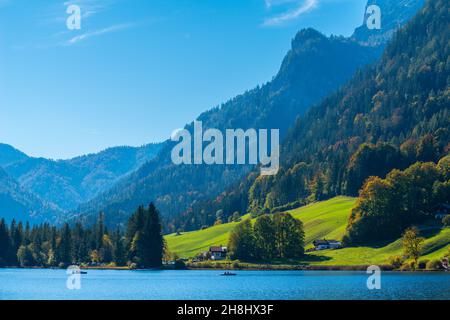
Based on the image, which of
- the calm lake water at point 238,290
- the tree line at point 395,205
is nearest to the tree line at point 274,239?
the tree line at point 395,205

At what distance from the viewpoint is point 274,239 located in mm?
195375

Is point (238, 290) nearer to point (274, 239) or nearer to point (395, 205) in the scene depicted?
point (274, 239)

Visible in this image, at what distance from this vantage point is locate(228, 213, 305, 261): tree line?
636ft

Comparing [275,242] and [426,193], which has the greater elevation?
[426,193]

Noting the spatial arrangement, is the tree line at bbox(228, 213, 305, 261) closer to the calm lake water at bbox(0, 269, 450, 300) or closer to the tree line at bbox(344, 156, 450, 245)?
the tree line at bbox(344, 156, 450, 245)

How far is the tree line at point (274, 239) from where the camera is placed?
636 ft

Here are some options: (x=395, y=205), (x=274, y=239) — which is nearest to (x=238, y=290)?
(x=274, y=239)

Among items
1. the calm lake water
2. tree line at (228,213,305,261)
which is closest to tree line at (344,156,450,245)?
tree line at (228,213,305,261)

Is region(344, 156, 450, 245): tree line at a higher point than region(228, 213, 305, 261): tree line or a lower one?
higher

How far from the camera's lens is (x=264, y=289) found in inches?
4341
